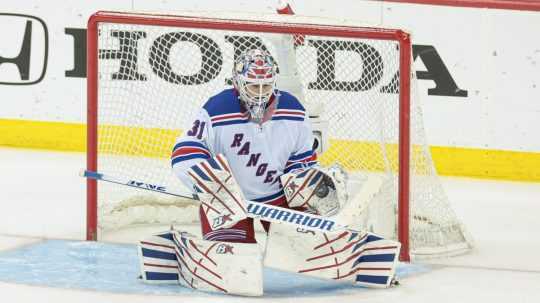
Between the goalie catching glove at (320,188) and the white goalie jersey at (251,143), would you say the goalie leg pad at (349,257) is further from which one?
the white goalie jersey at (251,143)

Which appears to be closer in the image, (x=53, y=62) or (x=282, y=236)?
(x=282, y=236)

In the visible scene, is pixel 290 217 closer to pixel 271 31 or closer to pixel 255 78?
pixel 255 78

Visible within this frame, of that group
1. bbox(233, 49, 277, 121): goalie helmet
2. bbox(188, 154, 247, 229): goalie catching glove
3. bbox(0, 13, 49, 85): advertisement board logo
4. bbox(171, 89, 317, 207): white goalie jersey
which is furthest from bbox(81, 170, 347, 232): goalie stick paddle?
bbox(0, 13, 49, 85): advertisement board logo

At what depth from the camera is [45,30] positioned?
24.5 ft

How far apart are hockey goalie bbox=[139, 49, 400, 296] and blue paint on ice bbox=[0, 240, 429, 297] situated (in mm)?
64

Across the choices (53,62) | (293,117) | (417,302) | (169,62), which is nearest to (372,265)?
(417,302)

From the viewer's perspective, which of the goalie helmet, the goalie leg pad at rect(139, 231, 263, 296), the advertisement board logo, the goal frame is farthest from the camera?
the advertisement board logo

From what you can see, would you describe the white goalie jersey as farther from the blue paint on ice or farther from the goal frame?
the goal frame

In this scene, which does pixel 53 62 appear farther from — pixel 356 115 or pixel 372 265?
pixel 372 265

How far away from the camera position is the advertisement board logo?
7.49 meters

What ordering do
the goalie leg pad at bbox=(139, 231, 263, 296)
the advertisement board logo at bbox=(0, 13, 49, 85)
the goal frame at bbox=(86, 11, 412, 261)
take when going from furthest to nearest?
the advertisement board logo at bbox=(0, 13, 49, 85)
the goal frame at bbox=(86, 11, 412, 261)
the goalie leg pad at bbox=(139, 231, 263, 296)

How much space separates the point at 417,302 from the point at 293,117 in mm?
786

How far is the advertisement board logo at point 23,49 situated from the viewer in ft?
24.6

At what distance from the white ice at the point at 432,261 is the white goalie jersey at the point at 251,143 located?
49 centimetres
